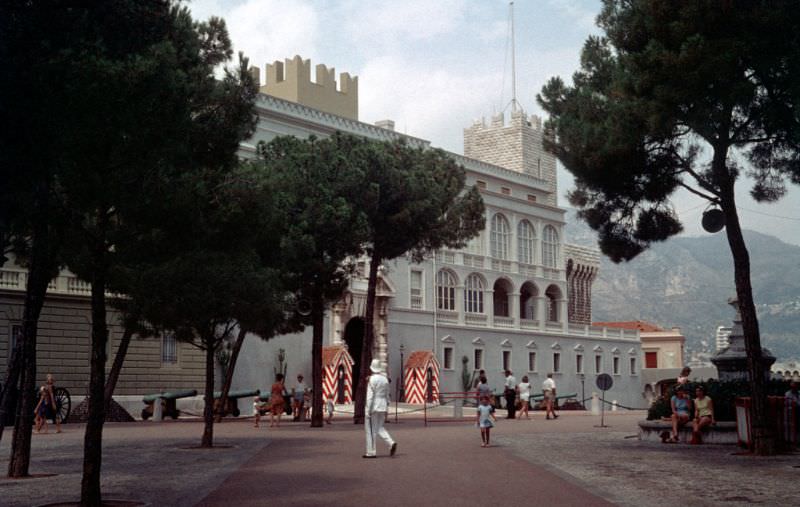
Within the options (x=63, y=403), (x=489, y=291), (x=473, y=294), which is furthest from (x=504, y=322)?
(x=63, y=403)

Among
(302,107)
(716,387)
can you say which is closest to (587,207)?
(716,387)

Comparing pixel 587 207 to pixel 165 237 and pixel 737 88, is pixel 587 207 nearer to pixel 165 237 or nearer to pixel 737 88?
pixel 737 88

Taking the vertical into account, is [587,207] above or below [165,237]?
above

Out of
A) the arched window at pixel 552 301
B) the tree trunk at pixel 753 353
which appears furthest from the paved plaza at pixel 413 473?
the arched window at pixel 552 301

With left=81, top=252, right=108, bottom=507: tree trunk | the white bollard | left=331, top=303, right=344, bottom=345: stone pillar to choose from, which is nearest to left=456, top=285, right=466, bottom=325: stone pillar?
left=331, top=303, right=344, bottom=345: stone pillar

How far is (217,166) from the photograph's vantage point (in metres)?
18.8

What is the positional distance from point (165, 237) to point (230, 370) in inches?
758

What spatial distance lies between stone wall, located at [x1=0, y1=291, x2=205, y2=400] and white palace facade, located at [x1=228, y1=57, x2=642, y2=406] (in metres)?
5.91

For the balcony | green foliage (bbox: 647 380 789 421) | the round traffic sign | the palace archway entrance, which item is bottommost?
green foliage (bbox: 647 380 789 421)

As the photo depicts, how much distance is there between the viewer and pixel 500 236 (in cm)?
6378

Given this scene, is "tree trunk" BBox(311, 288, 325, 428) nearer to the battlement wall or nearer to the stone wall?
the stone wall

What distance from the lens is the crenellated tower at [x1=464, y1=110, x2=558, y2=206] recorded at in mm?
71312

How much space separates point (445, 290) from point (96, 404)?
4816 centimetres

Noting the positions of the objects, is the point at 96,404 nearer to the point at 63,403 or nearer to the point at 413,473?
the point at 413,473
